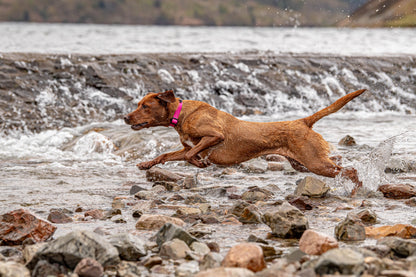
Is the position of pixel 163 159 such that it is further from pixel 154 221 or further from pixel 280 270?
pixel 280 270

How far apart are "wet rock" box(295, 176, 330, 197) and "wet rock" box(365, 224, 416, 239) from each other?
6.20 feet

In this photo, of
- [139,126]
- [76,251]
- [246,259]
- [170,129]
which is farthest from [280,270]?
[170,129]

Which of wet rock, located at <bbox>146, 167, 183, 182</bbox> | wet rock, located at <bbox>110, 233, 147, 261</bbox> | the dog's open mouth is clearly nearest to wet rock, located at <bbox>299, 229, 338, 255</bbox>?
wet rock, located at <bbox>110, 233, 147, 261</bbox>

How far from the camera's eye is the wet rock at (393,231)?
536cm

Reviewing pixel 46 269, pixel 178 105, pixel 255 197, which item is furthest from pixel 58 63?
pixel 46 269

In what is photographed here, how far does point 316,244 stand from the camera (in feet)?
15.9

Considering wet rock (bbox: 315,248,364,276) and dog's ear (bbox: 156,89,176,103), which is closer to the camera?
wet rock (bbox: 315,248,364,276)

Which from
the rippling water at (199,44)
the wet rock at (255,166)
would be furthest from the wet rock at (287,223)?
the rippling water at (199,44)

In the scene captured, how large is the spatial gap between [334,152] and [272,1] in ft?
89.8

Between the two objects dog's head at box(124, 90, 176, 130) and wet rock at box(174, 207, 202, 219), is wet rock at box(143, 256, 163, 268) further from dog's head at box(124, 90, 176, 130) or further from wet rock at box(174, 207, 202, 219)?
dog's head at box(124, 90, 176, 130)

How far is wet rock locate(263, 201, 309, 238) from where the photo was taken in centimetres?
552

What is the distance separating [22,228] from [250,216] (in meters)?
2.49

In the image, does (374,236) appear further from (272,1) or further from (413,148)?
(272,1)

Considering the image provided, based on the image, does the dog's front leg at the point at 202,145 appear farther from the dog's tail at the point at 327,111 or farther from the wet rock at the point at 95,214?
the wet rock at the point at 95,214
